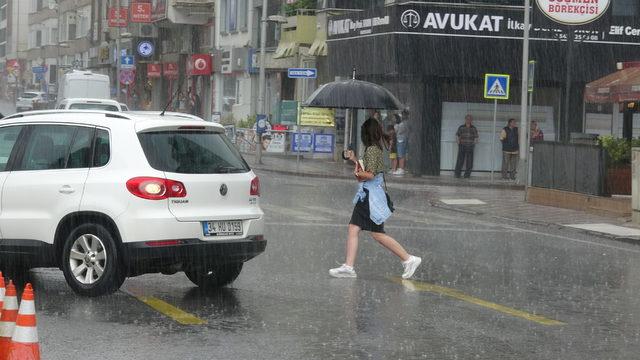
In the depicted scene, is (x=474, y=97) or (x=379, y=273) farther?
(x=474, y=97)

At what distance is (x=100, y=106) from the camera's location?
3559cm

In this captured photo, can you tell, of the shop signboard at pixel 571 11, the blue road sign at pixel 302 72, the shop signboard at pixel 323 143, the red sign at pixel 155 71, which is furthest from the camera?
the red sign at pixel 155 71

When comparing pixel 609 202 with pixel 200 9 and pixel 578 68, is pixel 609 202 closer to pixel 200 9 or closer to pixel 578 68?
pixel 578 68

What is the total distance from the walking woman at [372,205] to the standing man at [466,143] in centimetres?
2248

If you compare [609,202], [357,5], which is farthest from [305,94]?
[609,202]

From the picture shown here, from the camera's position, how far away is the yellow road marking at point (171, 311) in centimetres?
996

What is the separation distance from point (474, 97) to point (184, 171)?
26.6 m

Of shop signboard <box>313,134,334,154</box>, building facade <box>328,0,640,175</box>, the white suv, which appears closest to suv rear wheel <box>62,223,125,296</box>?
the white suv

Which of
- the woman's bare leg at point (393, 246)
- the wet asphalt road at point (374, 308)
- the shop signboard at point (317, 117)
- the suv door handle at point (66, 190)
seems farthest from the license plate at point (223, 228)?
the shop signboard at point (317, 117)

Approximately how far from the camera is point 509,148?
116ft

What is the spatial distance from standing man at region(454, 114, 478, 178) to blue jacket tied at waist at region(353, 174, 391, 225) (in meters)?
22.5

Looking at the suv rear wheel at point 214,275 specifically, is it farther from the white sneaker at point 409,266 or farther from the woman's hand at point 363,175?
the white sneaker at point 409,266

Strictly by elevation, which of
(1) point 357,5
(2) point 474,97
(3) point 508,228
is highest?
(1) point 357,5

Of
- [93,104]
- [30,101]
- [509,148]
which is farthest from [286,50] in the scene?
[30,101]
